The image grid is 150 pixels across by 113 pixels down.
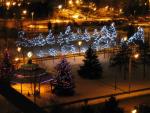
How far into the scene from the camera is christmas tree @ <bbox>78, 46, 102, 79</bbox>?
67.9ft

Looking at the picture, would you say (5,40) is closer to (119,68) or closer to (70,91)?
(119,68)

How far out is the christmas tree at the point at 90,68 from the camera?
67.9ft

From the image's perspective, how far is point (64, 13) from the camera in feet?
147

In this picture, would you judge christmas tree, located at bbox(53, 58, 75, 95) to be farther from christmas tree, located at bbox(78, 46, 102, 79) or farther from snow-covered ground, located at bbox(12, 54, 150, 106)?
christmas tree, located at bbox(78, 46, 102, 79)

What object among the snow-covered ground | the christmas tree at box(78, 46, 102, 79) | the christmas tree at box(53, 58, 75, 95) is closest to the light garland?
the snow-covered ground

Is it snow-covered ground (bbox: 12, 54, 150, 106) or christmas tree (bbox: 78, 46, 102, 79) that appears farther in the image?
christmas tree (bbox: 78, 46, 102, 79)

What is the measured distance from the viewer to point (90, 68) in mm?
21141

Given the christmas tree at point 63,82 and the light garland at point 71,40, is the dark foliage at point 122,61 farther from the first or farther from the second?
the christmas tree at point 63,82

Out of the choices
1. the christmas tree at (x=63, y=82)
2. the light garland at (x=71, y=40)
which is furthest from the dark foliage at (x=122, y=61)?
the christmas tree at (x=63, y=82)

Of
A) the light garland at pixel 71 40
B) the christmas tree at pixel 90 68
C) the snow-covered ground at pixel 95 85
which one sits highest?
the light garland at pixel 71 40

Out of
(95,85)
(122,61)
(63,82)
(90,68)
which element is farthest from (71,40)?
(63,82)

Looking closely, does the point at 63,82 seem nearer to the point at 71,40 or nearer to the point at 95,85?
the point at 95,85

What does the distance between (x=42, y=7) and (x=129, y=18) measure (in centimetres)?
830

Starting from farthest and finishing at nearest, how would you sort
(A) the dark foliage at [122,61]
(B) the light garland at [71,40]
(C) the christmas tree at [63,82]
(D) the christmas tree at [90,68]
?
(B) the light garland at [71,40]
(A) the dark foliage at [122,61]
(D) the christmas tree at [90,68]
(C) the christmas tree at [63,82]
